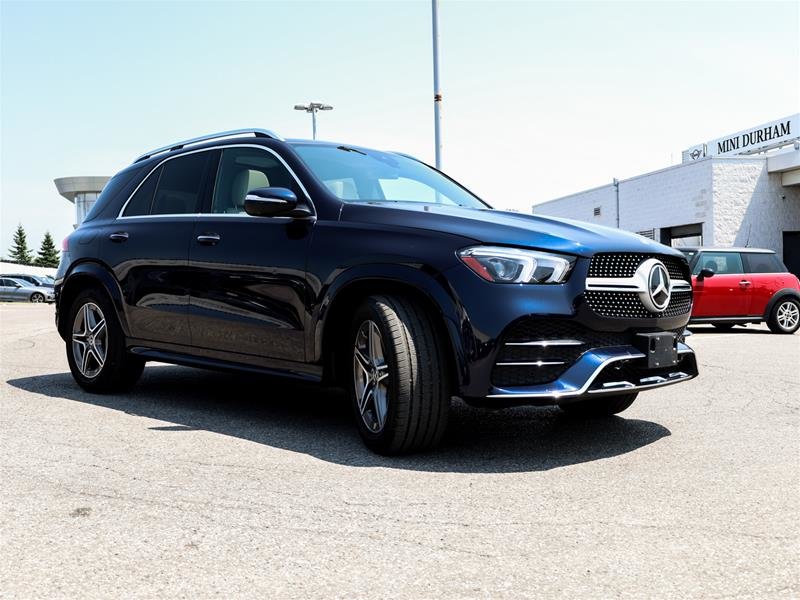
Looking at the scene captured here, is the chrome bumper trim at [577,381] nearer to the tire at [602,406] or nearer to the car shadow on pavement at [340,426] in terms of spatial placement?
the car shadow on pavement at [340,426]

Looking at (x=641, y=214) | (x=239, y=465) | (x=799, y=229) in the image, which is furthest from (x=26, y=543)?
(x=641, y=214)

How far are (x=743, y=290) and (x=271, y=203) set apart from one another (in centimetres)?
1125

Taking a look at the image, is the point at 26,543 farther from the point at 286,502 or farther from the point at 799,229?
the point at 799,229

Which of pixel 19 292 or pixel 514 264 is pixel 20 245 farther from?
pixel 514 264

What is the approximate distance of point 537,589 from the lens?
8.25 ft

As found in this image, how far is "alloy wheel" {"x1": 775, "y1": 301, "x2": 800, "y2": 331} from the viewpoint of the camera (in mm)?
14047

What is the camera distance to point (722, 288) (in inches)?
536

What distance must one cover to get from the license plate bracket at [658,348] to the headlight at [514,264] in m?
0.56

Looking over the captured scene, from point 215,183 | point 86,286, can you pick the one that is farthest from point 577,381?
point 86,286

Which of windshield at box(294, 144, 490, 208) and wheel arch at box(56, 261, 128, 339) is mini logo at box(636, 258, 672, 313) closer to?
windshield at box(294, 144, 490, 208)

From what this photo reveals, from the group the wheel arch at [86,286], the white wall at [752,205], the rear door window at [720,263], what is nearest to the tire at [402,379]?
the wheel arch at [86,286]

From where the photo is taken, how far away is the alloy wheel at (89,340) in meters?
6.21

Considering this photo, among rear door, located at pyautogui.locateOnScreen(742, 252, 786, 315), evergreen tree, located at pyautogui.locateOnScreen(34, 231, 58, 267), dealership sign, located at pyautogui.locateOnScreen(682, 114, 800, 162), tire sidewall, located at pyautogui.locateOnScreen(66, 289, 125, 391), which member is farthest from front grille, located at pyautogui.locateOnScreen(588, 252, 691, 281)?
evergreen tree, located at pyautogui.locateOnScreen(34, 231, 58, 267)

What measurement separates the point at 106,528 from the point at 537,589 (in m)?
1.59
